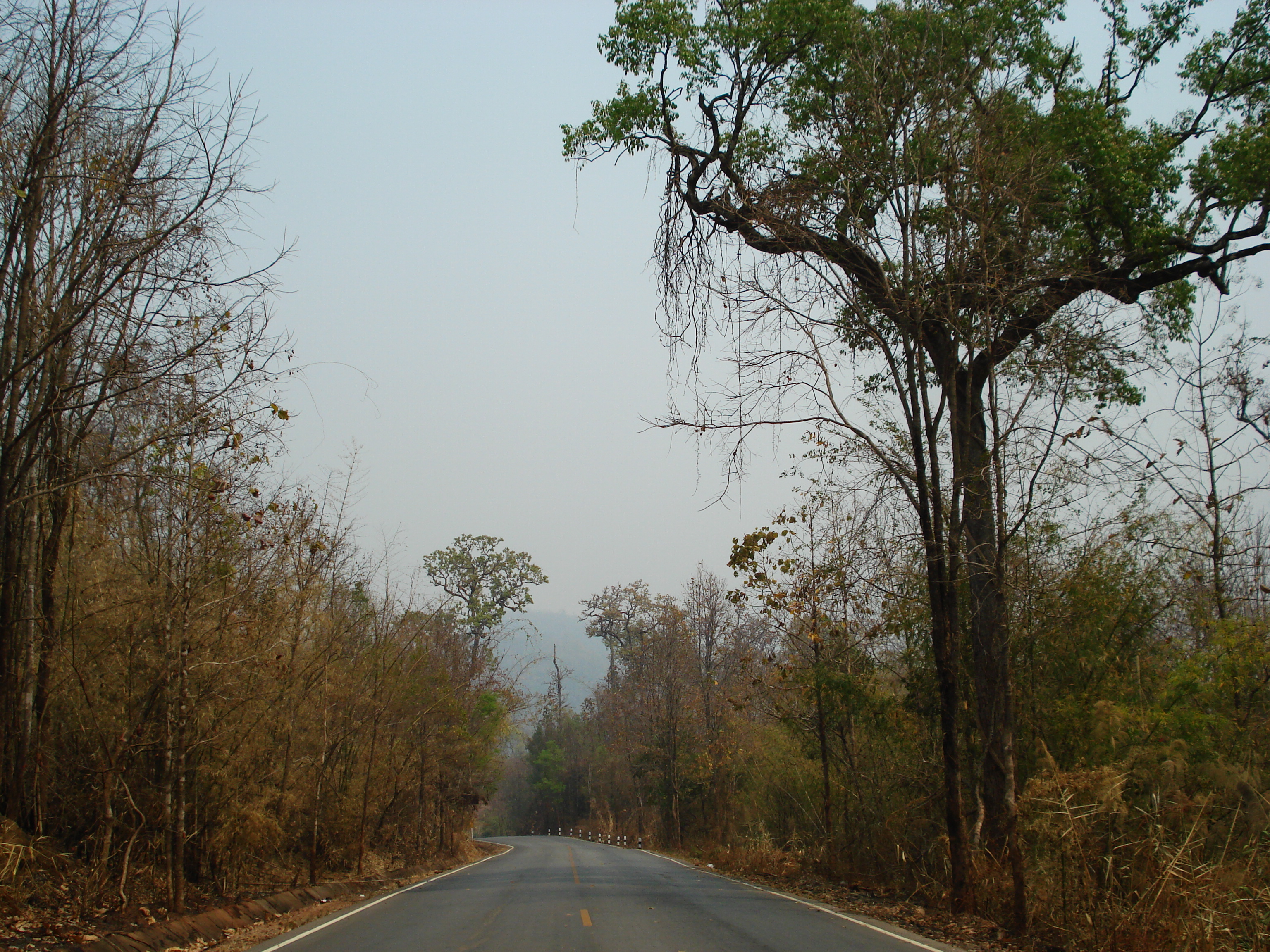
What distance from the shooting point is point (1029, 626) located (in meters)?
14.4

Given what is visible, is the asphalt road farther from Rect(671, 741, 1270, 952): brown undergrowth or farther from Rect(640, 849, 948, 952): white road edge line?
Rect(671, 741, 1270, 952): brown undergrowth

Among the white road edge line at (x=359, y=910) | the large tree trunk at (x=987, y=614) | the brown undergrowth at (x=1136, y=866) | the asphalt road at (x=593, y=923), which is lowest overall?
the white road edge line at (x=359, y=910)

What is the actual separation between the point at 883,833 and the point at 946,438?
785 cm

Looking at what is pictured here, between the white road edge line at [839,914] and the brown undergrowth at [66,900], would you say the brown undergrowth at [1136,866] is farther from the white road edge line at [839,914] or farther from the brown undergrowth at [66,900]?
the brown undergrowth at [66,900]

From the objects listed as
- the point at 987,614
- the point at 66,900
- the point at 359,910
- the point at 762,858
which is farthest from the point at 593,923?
the point at 762,858

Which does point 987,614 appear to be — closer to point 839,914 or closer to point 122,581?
point 839,914

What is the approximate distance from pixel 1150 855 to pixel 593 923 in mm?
6445

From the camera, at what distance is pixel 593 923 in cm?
1127

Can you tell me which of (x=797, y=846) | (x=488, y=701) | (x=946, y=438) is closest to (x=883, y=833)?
(x=797, y=846)

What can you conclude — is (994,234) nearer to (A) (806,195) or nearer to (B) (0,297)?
(A) (806,195)

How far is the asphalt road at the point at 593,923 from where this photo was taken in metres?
A: 9.56

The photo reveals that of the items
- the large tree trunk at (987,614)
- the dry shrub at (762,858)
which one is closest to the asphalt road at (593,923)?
the dry shrub at (762,858)

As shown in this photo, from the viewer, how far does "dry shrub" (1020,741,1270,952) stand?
8.18 meters

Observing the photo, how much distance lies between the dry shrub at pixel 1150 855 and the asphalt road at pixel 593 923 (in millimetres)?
1601
